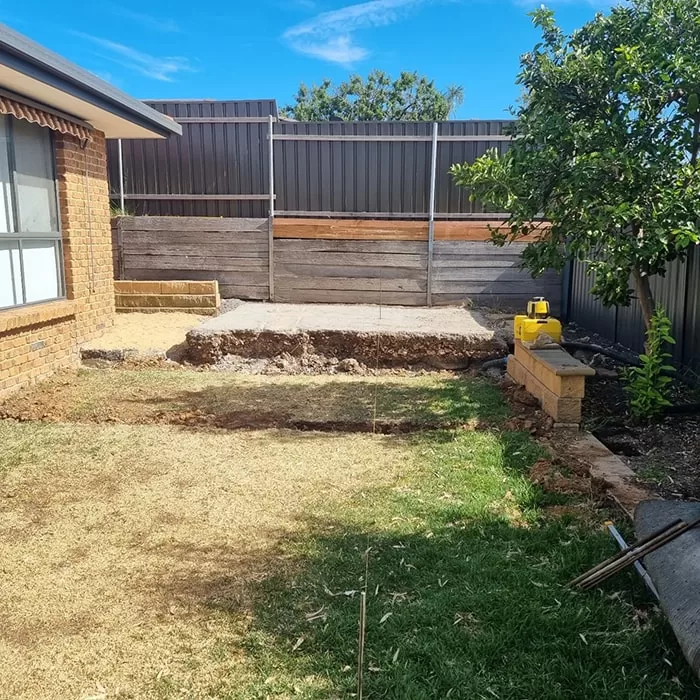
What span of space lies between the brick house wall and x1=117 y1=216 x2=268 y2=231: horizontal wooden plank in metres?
2.04

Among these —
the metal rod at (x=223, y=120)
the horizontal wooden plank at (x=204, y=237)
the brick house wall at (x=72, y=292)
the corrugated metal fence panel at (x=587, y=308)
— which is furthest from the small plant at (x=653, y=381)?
the metal rod at (x=223, y=120)

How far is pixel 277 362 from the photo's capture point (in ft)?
24.7

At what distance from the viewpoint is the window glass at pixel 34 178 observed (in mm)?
6309

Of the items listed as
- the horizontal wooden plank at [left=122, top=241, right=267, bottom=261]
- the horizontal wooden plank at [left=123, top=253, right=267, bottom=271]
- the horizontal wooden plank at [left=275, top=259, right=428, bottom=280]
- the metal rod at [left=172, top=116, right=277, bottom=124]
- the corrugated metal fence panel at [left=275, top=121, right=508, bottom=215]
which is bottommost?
the horizontal wooden plank at [left=275, top=259, right=428, bottom=280]

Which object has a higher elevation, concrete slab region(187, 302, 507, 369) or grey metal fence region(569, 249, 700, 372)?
grey metal fence region(569, 249, 700, 372)

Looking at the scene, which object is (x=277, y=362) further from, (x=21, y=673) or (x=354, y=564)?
(x=21, y=673)

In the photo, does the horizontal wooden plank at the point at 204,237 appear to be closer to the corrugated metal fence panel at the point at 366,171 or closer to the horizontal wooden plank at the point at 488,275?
the corrugated metal fence panel at the point at 366,171

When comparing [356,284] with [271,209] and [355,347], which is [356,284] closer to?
[271,209]

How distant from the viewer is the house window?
20.0 feet

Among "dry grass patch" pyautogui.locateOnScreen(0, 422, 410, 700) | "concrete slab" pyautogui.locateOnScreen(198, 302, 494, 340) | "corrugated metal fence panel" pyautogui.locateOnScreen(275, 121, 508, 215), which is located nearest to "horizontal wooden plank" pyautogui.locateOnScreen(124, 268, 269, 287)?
"concrete slab" pyautogui.locateOnScreen(198, 302, 494, 340)

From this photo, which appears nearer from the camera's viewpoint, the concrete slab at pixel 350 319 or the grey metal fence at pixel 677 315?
the grey metal fence at pixel 677 315

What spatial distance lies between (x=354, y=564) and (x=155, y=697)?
1.05 meters

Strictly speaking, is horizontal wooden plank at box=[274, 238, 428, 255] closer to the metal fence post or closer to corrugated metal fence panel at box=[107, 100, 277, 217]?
the metal fence post

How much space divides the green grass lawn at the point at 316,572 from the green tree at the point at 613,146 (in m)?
1.61
